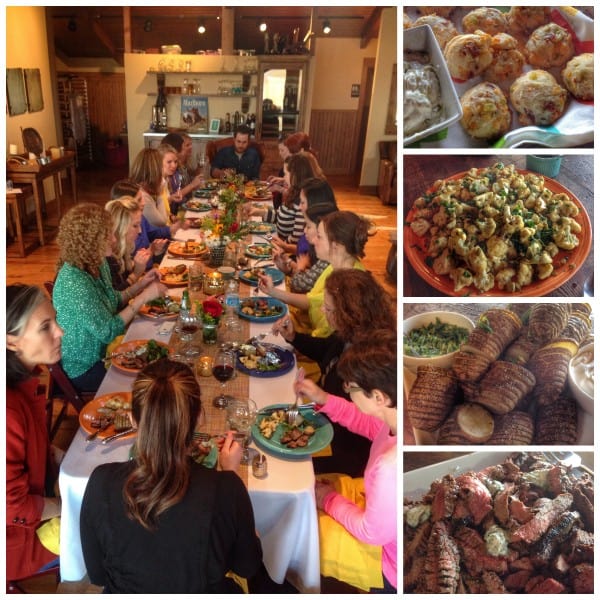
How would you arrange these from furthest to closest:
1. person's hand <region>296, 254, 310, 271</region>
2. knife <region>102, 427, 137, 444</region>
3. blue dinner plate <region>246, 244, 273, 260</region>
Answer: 1. blue dinner plate <region>246, 244, 273, 260</region>
2. person's hand <region>296, 254, 310, 271</region>
3. knife <region>102, 427, 137, 444</region>

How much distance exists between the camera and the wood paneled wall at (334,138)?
8.58m

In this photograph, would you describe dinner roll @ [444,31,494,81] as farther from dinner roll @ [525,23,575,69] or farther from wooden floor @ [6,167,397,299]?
wooden floor @ [6,167,397,299]

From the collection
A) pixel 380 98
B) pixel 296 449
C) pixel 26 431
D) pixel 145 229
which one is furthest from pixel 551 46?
pixel 380 98

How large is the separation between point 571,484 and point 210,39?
814cm

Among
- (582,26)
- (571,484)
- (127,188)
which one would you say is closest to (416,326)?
(571,484)

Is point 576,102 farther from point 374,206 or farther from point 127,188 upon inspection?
point 374,206

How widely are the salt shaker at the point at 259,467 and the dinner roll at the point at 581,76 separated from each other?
3.53ft

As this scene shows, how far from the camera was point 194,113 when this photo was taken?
724 cm

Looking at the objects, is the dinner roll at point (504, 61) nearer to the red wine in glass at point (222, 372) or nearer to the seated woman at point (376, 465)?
the seated woman at point (376, 465)

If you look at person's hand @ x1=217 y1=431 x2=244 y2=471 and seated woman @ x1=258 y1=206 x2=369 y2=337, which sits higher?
seated woman @ x1=258 y1=206 x2=369 y2=337

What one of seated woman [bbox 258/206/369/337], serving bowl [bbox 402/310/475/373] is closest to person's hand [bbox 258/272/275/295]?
seated woman [bbox 258/206/369/337]

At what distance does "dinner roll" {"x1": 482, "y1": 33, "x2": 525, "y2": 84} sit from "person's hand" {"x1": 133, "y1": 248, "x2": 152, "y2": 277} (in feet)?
6.83

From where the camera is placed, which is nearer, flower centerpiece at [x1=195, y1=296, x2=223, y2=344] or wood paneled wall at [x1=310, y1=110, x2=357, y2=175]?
flower centerpiece at [x1=195, y1=296, x2=223, y2=344]

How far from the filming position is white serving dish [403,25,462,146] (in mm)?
873
